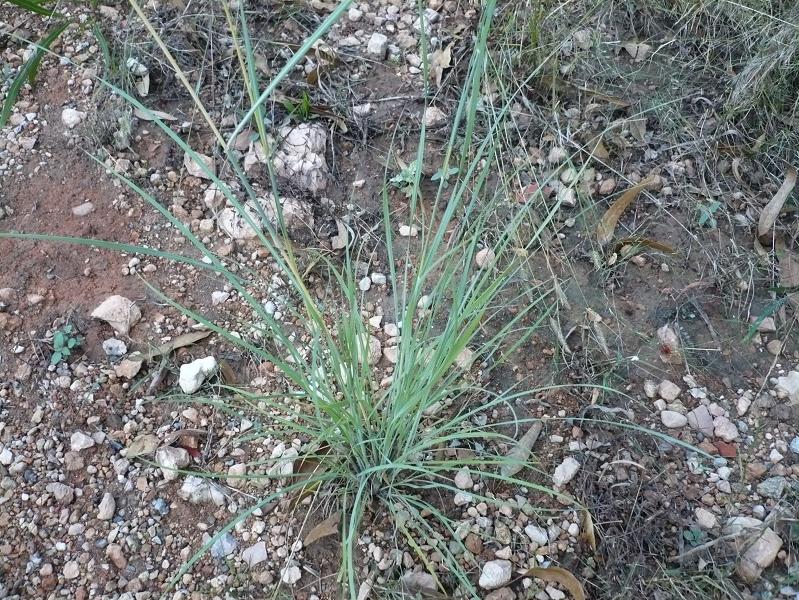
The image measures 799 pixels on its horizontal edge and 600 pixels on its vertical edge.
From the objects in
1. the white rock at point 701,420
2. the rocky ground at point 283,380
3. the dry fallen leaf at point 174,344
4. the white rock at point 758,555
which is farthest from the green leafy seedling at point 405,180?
the white rock at point 758,555

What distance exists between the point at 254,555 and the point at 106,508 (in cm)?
29

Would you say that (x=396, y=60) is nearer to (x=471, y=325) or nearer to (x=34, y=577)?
(x=471, y=325)

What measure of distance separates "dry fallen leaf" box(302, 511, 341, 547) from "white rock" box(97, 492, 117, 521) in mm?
363

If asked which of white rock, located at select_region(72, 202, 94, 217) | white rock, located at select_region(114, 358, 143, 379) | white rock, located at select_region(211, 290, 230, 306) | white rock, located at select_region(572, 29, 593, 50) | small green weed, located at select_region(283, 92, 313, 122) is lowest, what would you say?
white rock, located at select_region(114, 358, 143, 379)

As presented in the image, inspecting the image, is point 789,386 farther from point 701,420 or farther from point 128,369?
point 128,369

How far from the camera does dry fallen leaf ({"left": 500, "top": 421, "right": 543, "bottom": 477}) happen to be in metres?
1.38

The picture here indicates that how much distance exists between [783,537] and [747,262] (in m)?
0.65

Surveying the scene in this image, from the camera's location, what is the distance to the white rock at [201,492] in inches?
52.3

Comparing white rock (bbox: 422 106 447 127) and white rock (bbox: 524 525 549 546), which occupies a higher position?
white rock (bbox: 422 106 447 127)

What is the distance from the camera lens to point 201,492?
1332mm

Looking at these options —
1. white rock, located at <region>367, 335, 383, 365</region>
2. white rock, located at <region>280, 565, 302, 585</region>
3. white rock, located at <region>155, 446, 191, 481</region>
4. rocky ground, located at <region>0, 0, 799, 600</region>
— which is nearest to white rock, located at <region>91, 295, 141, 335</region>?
rocky ground, located at <region>0, 0, 799, 600</region>

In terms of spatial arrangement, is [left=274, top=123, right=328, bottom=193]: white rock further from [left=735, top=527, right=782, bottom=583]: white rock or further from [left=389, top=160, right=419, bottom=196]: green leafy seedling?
[left=735, top=527, right=782, bottom=583]: white rock

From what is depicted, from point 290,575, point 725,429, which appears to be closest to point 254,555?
point 290,575

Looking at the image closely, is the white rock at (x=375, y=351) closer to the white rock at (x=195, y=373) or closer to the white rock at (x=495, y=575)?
the white rock at (x=195, y=373)
